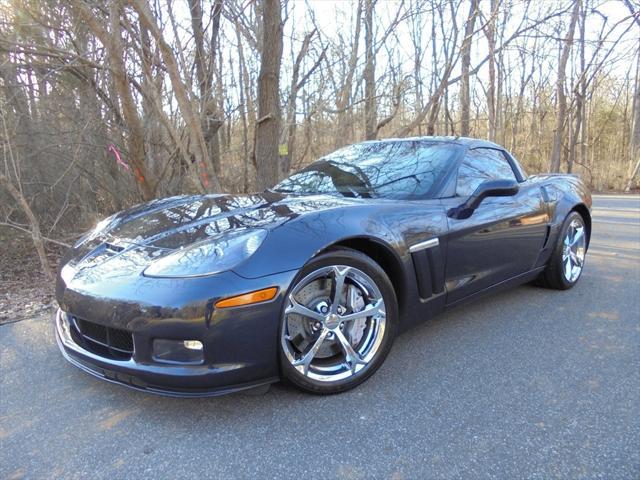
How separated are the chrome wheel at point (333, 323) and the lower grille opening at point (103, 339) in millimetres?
715

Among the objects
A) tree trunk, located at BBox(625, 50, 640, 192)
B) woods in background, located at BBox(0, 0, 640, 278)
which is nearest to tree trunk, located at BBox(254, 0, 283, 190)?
woods in background, located at BBox(0, 0, 640, 278)

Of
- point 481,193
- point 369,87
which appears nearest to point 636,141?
point 369,87

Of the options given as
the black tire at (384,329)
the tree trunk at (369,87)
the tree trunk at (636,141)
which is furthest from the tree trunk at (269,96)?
the tree trunk at (636,141)

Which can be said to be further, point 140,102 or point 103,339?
point 140,102

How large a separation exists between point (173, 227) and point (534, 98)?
80.1ft

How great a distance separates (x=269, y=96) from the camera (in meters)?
6.27

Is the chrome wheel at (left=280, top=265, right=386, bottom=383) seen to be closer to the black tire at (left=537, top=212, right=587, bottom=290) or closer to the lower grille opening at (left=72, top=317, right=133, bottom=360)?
the lower grille opening at (left=72, top=317, right=133, bottom=360)

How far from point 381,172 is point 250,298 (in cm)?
166

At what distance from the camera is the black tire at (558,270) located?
3920 mm

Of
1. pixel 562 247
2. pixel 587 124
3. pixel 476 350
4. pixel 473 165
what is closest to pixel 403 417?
pixel 476 350

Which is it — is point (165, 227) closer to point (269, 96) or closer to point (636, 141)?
point (269, 96)

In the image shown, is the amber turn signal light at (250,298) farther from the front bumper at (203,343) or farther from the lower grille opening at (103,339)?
the lower grille opening at (103,339)

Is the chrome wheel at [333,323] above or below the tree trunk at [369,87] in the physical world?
below

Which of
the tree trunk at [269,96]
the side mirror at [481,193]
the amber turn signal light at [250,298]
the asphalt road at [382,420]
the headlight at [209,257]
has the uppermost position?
the tree trunk at [269,96]
